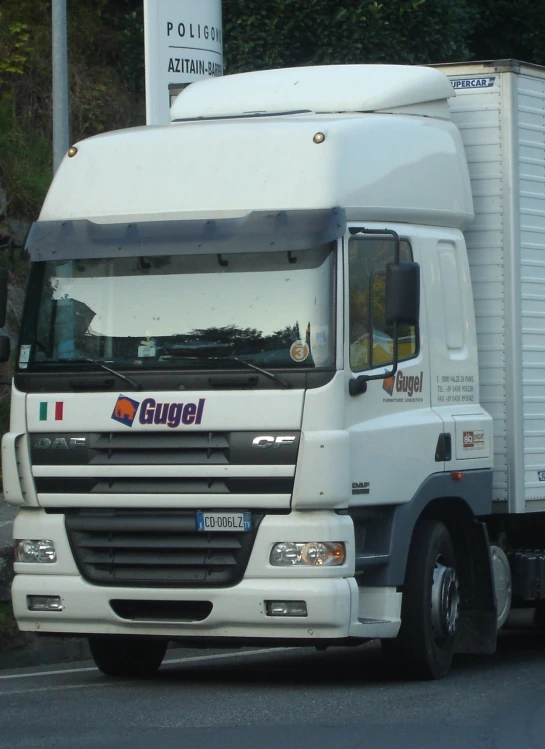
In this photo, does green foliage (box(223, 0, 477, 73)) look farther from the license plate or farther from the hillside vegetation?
the license plate

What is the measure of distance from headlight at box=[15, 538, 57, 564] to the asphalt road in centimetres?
79

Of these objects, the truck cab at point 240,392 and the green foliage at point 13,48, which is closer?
the truck cab at point 240,392

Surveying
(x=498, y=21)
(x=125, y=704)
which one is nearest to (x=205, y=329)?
(x=125, y=704)

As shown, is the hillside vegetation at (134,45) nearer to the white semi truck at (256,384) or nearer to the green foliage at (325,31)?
the green foliage at (325,31)

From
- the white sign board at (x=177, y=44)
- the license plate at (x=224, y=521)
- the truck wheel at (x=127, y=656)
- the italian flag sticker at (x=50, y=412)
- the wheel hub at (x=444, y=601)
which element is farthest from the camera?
the white sign board at (x=177, y=44)

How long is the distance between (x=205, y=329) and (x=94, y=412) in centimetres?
79

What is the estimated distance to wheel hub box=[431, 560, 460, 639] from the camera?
970 centimetres

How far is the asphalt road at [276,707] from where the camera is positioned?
25.6 ft

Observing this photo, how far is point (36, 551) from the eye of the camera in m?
9.34

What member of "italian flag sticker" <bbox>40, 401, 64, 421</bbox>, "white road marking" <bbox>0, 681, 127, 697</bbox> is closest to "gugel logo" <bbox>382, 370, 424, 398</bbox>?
"italian flag sticker" <bbox>40, 401, 64, 421</bbox>

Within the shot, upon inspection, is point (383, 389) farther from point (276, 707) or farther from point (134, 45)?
point (134, 45)

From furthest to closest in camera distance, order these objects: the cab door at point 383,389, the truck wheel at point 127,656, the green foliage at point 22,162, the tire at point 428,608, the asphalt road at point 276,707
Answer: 1. the green foliage at point 22,162
2. the truck wheel at point 127,656
3. the tire at point 428,608
4. the cab door at point 383,389
5. the asphalt road at point 276,707

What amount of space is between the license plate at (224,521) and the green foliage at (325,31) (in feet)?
40.2

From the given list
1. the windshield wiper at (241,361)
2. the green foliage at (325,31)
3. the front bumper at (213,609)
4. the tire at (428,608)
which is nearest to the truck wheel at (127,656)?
the front bumper at (213,609)
